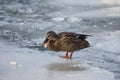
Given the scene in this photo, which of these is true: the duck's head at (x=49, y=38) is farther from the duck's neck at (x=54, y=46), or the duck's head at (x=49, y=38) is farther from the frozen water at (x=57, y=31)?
the frozen water at (x=57, y=31)

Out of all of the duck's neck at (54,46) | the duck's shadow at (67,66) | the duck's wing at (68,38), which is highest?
the duck's wing at (68,38)

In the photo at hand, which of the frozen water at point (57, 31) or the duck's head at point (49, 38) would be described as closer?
the frozen water at point (57, 31)

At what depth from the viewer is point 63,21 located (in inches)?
384

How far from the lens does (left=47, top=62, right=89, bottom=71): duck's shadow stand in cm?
611

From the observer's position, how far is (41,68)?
610cm

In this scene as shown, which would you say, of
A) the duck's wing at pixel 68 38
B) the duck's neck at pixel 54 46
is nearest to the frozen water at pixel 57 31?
the duck's neck at pixel 54 46

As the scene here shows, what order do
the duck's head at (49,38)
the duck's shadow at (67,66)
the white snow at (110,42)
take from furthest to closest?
the white snow at (110,42) → the duck's head at (49,38) → the duck's shadow at (67,66)

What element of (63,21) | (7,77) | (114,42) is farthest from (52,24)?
(7,77)

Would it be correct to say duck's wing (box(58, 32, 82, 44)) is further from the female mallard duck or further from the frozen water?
the frozen water

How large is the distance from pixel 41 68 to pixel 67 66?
0.42 meters

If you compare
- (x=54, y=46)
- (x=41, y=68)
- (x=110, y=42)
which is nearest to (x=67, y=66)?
(x=41, y=68)

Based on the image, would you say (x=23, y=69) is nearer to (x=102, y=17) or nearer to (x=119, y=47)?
(x=119, y=47)

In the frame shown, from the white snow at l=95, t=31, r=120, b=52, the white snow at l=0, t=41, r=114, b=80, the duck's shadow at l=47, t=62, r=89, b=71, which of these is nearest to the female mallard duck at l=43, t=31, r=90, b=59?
the white snow at l=0, t=41, r=114, b=80

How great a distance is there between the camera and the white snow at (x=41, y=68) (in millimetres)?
5645
